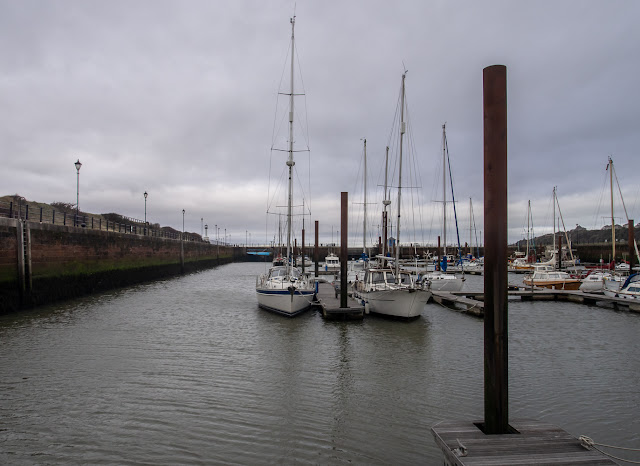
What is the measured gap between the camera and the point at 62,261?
24422 mm

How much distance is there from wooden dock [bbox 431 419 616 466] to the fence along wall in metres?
20.2

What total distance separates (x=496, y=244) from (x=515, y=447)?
2361mm

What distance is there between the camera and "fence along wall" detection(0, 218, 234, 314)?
19.3 metres

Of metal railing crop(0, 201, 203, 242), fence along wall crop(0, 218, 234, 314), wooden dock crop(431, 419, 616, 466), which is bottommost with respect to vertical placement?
wooden dock crop(431, 419, 616, 466)

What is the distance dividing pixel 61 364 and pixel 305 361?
6.65m

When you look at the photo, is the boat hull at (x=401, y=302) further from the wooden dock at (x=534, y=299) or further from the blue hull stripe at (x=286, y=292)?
the wooden dock at (x=534, y=299)

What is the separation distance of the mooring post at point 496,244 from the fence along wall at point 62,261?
20.4m

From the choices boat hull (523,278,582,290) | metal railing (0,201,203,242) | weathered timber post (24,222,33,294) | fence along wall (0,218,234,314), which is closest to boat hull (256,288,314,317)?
weathered timber post (24,222,33,294)

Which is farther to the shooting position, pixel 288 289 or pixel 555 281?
pixel 555 281

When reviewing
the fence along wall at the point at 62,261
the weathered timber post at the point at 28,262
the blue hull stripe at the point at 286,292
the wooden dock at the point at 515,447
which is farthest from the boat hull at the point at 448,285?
the wooden dock at the point at 515,447

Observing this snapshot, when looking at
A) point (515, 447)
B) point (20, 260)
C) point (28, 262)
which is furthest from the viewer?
point (28, 262)

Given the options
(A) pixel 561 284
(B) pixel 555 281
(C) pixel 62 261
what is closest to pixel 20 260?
(C) pixel 62 261

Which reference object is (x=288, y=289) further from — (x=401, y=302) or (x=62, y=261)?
(x=62, y=261)

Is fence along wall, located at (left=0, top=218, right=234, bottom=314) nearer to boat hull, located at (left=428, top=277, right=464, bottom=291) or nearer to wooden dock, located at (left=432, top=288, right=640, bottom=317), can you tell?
wooden dock, located at (left=432, top=288, right=640, bottom=317)
